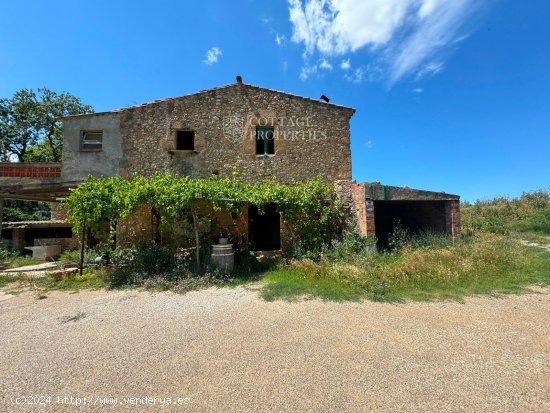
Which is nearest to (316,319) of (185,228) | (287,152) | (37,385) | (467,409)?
(467,409)

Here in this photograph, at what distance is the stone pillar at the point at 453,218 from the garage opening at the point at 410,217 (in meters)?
0.30

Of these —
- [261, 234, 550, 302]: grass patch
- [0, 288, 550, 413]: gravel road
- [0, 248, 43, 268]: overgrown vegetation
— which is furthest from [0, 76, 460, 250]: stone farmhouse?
[0, 288, 550, 413]: gravel road

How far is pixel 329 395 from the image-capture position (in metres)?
2.55

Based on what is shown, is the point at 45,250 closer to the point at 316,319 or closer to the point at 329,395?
the point at 316,319

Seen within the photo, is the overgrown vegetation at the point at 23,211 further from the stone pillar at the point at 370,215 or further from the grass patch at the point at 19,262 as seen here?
the stone pillar at the point at 370,215

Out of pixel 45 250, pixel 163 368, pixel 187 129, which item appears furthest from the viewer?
pixel 45 250

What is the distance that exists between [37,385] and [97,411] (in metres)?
1.04

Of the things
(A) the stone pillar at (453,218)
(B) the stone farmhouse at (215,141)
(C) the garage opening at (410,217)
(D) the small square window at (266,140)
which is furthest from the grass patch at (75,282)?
(A) the stone pillar at (453,218)

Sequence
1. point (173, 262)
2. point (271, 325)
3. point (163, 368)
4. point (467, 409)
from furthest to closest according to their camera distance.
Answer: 1. point (173, 262)
2. point (271, 325)
3. point (163, 368)
4. point (467, 409)

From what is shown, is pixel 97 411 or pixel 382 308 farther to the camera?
pixel 382 308

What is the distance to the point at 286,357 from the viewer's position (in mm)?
3238

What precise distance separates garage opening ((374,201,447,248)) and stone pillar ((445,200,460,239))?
0.30 m

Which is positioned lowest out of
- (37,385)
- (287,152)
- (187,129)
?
(37,385)

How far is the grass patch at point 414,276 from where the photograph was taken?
550cm
